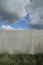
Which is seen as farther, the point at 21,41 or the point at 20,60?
the point at 21,41

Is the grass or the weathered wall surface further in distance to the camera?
the weathered wall surface

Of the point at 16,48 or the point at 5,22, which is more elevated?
the point at 5,22

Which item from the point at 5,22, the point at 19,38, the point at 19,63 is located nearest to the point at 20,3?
the point at 5,22

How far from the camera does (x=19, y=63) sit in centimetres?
713

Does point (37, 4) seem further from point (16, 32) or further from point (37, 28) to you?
point (16, 32)

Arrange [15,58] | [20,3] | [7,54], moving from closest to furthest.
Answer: [15,58] → [7,54] → [20,3]

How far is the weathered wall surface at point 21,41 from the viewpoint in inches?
355

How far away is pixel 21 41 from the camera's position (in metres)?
9.09

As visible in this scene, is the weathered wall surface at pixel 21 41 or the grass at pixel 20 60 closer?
the grass at pixel 20 60

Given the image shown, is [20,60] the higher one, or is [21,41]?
[21,41]

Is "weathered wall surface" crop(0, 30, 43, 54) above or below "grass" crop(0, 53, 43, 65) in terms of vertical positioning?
above

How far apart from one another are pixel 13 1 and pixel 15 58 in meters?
3.19

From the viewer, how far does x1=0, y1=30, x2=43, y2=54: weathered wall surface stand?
9.02m

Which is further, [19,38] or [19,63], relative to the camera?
[19,38]
